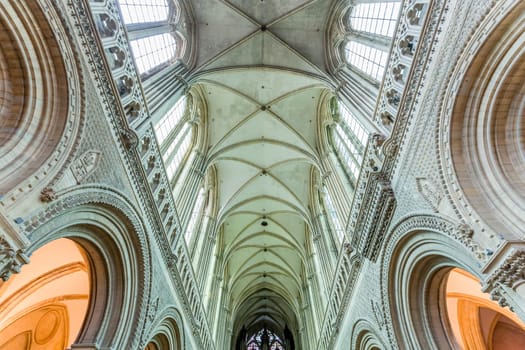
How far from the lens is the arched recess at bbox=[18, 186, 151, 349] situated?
651cm

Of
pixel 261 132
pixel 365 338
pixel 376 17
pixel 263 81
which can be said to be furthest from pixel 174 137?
pixel 365 338

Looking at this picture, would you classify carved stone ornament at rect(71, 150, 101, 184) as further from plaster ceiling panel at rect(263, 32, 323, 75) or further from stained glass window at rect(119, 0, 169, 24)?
plaster ceiling panel at rect(263, 32, 323, 75)

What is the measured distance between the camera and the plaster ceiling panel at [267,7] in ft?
47.8

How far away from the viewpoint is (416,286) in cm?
777

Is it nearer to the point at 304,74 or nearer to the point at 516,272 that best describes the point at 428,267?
the point at 516,272

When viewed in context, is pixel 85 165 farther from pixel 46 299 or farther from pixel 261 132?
pixel 261 132

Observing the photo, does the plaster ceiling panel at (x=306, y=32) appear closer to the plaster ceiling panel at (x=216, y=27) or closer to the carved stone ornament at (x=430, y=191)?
the plaster ceiling panel at (x=216, y=27)

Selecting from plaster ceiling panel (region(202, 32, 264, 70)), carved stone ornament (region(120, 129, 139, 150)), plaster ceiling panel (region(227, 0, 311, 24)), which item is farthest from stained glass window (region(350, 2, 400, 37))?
carved stone ornament (region(120, 129, 139, 150))

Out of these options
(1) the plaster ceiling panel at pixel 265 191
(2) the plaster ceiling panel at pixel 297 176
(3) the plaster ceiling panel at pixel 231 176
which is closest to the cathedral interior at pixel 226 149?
(3) the plaster ceiling panel at pixel 231 176

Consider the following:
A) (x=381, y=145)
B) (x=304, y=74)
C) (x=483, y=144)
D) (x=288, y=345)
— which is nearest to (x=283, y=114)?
(x=304, y=74)

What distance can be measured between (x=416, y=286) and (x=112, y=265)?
26.0 feet

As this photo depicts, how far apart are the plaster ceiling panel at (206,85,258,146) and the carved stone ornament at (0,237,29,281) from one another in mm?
13799

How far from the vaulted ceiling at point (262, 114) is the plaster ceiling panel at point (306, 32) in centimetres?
5

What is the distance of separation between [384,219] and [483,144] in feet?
11.1
